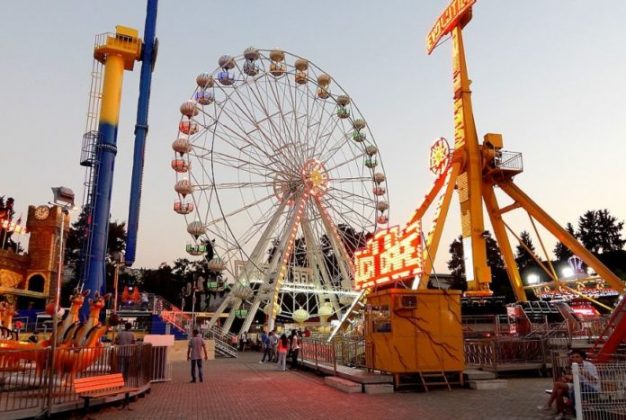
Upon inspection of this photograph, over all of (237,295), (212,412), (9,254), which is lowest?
(212,412)

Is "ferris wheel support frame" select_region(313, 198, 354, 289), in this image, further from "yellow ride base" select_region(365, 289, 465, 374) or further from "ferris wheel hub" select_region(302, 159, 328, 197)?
"yellow ride base" select_region(365, 289, 465, 374)

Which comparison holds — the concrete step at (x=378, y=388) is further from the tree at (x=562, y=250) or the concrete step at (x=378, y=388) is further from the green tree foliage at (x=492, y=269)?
the tree at (x=562, y=250)

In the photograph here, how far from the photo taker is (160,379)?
15164 millimetres

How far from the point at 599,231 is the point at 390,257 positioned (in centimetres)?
6097

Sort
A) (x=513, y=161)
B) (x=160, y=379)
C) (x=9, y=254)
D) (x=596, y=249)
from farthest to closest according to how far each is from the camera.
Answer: (x=596, y=249), (x=9, y=254), (x=513, y=161), (x=160, y=379)

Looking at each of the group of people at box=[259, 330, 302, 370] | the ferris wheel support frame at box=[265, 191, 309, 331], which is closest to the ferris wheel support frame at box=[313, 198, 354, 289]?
the ferris wheel support frame at box=[265, 191, 309, 331]

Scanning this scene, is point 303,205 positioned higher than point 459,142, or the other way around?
point 459,142

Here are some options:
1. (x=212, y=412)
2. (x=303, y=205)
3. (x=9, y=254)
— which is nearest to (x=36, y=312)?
(x=9, y=254)

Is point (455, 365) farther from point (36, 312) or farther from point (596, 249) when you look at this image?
point (596, 249)

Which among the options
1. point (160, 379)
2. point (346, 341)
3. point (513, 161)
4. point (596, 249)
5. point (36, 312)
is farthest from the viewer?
point (596, 249)

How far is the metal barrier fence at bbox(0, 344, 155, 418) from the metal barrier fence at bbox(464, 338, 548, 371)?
9.61 meters

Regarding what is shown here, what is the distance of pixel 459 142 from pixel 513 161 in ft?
9.43

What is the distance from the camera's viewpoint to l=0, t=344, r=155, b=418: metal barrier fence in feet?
28.6

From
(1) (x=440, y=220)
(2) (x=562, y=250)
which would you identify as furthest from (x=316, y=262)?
(2) (x=562, y=250)
